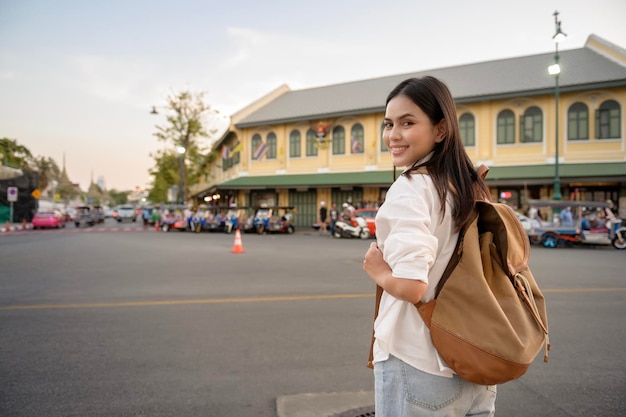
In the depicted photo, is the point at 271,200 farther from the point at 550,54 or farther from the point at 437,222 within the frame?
the point at 437,222

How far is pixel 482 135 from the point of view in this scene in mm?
27906

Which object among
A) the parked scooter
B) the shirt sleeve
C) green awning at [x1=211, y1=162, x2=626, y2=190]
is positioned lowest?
the parked scooter

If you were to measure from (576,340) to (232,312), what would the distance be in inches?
177

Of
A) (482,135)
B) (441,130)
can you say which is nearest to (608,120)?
(482,135)

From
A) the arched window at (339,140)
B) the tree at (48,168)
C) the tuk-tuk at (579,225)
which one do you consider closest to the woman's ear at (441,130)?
the tuk-tuk at (579,225)

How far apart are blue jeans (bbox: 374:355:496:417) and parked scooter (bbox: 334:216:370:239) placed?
21.9 metres

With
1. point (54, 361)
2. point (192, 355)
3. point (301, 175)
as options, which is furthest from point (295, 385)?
point (301, 175)

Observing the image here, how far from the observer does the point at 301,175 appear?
3319 centimetres

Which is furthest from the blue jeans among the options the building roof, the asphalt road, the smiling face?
the building roof

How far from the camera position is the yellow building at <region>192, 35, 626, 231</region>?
82.0 ft

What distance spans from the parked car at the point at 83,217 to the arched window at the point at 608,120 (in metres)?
39.7

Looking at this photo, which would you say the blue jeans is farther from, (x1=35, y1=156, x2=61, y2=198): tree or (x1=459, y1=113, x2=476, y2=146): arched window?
(x1=35, y1=156, x2=61, y2=198): tree

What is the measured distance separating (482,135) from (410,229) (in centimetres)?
2875

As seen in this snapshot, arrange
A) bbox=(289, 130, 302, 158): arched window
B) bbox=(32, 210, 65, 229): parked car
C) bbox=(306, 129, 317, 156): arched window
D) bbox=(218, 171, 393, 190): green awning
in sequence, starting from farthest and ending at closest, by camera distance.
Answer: bbox=(32, 210, 65, 229): parked car → bbox=(289, 130, 302, 158): arched window → bbox=(306, 129, 317, 156): arched window → bbox=(218, 171, 393, 190): green awning
